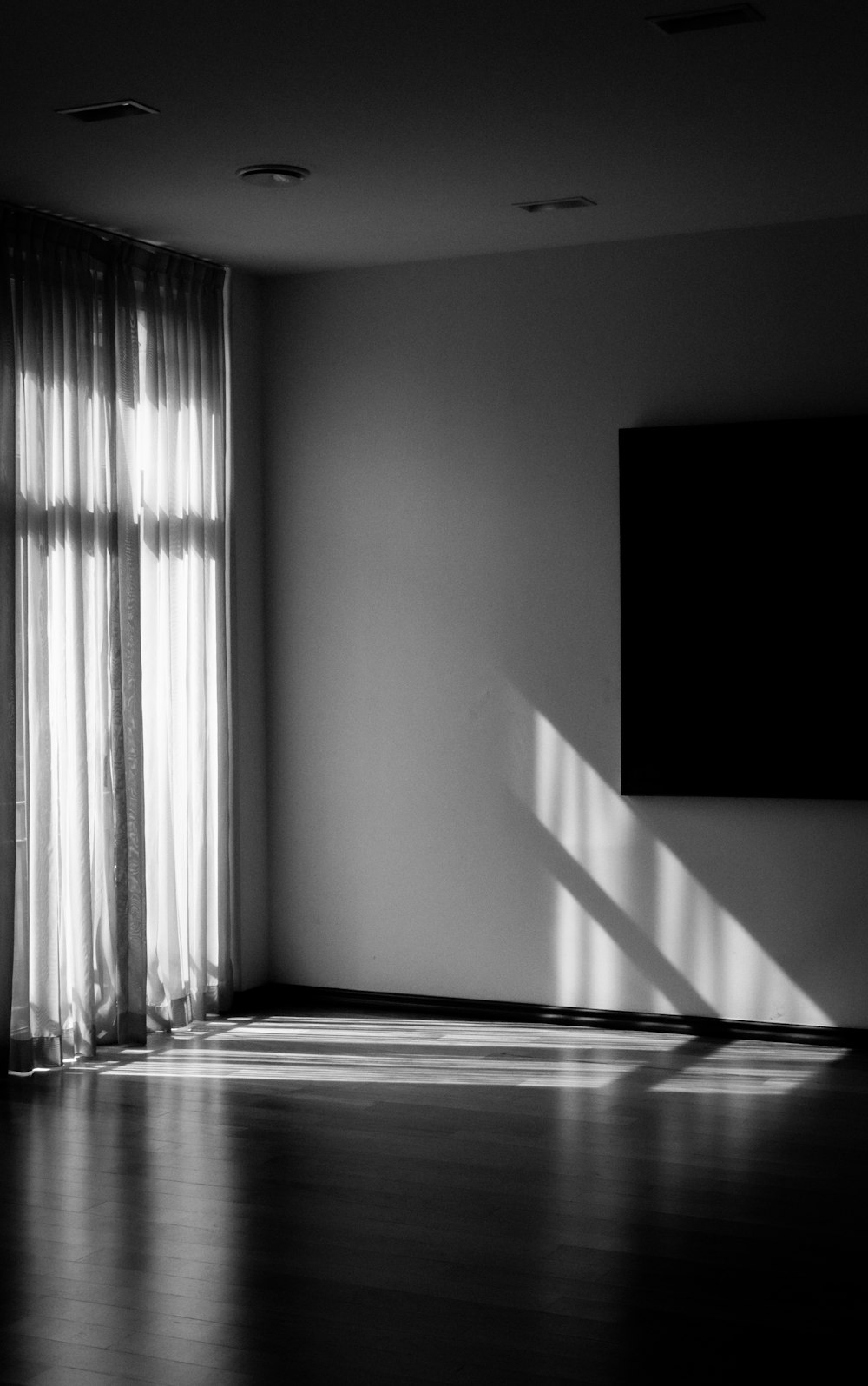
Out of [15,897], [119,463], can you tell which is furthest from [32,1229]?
[119,463]

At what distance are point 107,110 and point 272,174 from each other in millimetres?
813

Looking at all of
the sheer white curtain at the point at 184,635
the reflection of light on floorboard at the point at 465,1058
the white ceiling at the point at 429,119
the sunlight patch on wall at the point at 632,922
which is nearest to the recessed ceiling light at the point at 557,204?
the white ceiling at the point at 429,119

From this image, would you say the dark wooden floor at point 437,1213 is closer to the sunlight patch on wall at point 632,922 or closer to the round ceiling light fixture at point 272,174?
the sunlight patch on wall at point 632,922

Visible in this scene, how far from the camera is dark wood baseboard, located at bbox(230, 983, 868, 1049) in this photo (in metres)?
6.47

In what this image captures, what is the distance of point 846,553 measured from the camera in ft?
20.9

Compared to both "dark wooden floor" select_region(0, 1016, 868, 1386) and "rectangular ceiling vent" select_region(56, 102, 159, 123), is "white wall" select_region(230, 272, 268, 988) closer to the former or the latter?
"dark wooden floor" select_region(0, 1016, 868, 1386)

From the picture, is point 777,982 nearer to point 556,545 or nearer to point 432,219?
point 556,545

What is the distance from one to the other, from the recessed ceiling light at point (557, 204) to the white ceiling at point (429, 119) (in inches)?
2.9

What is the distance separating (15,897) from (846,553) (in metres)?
3.31

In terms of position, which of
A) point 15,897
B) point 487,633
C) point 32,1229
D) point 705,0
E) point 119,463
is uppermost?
point 705,0

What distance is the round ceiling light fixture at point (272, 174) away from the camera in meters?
5.52

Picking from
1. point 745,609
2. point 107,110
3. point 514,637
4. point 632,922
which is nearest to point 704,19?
point 107,110

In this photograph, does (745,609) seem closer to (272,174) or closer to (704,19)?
(272,174)

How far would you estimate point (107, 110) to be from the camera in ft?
16.1
